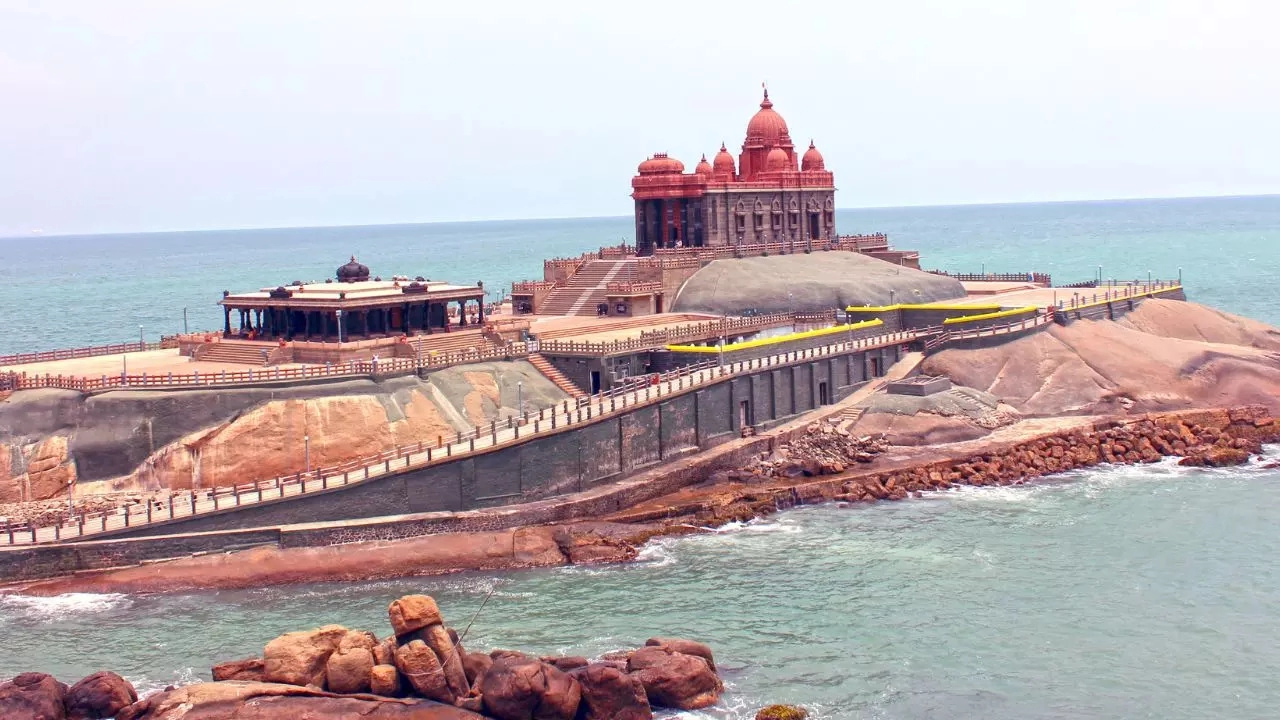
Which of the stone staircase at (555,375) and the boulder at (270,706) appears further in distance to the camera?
the stone staircase at (555,375)

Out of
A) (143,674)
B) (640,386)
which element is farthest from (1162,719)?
(640,386)

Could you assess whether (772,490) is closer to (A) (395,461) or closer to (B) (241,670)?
(A) (395,461)

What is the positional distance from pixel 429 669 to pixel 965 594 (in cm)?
1941

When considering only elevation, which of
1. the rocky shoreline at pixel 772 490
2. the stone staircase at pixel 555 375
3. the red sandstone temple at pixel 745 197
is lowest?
the rocky shoreline at pixel 772 490

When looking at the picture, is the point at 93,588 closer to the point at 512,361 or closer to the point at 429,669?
the point at 429,669

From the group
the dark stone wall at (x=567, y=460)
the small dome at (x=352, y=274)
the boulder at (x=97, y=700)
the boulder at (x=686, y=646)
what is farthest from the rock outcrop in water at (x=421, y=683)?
the small dome at (x=352, y=274)

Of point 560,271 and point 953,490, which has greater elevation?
point 560,271

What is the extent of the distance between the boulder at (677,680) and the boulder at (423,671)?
5120 mm

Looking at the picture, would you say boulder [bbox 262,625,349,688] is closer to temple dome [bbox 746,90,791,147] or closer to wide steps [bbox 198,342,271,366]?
wide steps [bbox 198,342,271,366]

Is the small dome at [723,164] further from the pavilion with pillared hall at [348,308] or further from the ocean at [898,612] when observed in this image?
the ocean at [898,612]

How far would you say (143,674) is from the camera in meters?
42.3

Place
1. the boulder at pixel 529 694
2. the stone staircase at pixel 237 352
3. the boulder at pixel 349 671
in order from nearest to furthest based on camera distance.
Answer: the boulder at pixel 529 694 < the boulder at pixel 349 671 < the stone staircase at pixel 237 352

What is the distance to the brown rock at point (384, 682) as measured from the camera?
3938 cm

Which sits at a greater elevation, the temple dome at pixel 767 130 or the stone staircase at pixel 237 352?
the temple dome at pixel 767 130
